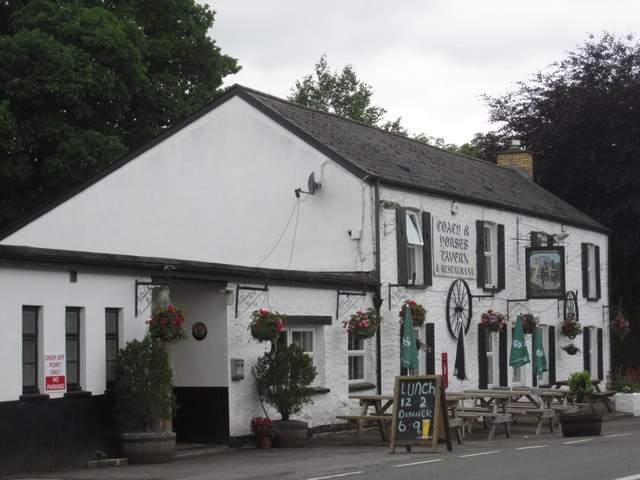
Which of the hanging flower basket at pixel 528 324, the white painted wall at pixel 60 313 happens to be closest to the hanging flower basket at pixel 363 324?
the white painted wall at pixel 60 313

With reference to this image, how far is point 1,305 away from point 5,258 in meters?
0.67

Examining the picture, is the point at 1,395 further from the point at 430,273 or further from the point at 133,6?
the point at 133,6

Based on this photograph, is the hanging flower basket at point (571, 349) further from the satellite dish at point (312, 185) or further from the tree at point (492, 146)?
the tree at point (492, 146)

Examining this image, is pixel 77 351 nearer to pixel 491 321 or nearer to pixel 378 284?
→ pixel 378 284

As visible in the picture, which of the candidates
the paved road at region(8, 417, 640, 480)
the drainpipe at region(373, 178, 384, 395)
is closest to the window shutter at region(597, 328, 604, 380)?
the drainpipe at region(373, 178, 384, 395)

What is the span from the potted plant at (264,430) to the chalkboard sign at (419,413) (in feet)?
9.37

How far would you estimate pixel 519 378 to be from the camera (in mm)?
33219

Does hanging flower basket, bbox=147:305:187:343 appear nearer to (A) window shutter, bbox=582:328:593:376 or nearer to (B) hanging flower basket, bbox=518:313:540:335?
(B) hanging flower basket, bbox=518:313:540:335

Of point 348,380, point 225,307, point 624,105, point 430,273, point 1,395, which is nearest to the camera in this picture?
point 1,395

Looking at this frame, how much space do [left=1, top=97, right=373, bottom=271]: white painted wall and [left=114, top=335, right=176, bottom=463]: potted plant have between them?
8281 millimetres

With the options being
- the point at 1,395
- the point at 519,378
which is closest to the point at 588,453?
the point at 1,395

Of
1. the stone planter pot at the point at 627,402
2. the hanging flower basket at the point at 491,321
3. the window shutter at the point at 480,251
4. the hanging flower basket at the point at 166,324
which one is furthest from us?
the stone planter pot at the point at 627,402

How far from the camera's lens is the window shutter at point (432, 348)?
28.0 metres

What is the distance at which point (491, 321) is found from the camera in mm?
30328
